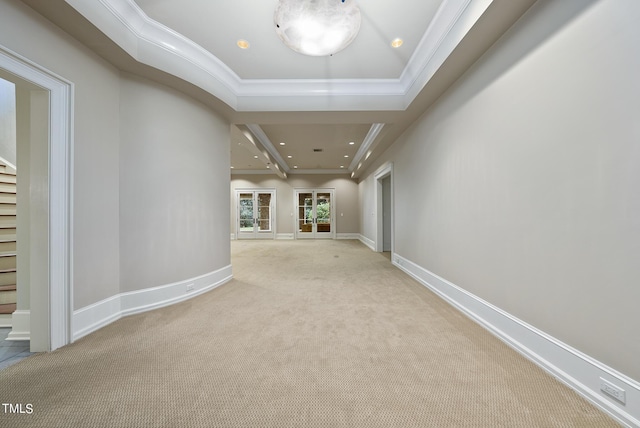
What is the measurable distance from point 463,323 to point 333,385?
164 cm

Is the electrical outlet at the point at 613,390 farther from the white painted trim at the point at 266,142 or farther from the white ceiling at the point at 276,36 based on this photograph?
the white painted trim at the point at 266,142

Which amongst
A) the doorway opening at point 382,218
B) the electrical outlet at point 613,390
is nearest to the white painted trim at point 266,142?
the doorway opening at point 382,218

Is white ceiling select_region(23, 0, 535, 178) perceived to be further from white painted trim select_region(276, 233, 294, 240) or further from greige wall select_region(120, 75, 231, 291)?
white painted trim select_region(276, 233, 294, 240)

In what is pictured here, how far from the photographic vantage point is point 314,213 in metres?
10.9

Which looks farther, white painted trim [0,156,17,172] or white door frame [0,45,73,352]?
white painted trim [0,156,17,172]

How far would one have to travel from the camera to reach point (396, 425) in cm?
124

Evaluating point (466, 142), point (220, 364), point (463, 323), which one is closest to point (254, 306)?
point (220, 364)

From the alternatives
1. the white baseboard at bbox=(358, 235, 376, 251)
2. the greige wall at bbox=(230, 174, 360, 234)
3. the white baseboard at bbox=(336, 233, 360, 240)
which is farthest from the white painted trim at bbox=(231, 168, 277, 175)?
the white baseboard at bbox=(358, 235, 376, 251)

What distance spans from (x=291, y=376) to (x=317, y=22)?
Answer: 2.50 meters

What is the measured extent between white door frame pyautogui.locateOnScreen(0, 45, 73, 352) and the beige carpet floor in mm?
188

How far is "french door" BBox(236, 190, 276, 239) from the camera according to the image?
1075 cm

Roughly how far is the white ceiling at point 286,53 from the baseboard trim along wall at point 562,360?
2.49m

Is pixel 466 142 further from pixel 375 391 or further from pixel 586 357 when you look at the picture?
pixel 375 391

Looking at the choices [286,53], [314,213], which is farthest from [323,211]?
[286,53]
